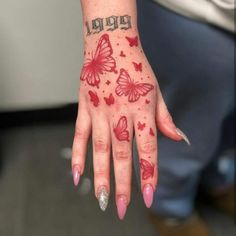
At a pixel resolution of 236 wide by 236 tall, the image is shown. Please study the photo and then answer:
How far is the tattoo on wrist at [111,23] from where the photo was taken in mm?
492

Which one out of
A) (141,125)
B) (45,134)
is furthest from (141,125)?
(45,134)

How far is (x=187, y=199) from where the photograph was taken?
963 millimetres

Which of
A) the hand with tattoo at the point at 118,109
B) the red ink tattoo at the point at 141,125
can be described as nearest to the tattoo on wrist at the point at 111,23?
the hand with tattoo at the point at 118,109

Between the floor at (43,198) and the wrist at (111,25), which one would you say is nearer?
the wrist at (111,25)

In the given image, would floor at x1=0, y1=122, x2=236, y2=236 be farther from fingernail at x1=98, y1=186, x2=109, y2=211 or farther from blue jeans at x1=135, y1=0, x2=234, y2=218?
fingernail at x1=98, y1=186, x2=109, y2=211

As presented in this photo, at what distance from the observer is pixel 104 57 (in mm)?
495

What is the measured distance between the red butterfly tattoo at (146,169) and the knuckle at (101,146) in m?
0.04

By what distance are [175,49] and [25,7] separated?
22 cm

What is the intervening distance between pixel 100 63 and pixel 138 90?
0.05 m

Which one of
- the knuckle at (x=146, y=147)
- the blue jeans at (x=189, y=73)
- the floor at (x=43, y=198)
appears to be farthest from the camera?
the floor at (x=43, y=198)

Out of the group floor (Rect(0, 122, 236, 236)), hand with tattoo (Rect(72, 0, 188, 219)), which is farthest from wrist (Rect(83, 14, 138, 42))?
floor (Rect(0, 122, 236, 236))

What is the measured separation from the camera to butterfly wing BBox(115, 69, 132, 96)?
482 millimetres

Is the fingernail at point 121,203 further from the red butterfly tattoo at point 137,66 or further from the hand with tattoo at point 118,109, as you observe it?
the red butterfly tattoo at point 137,66

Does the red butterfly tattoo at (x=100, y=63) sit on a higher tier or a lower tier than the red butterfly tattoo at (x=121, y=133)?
higher
